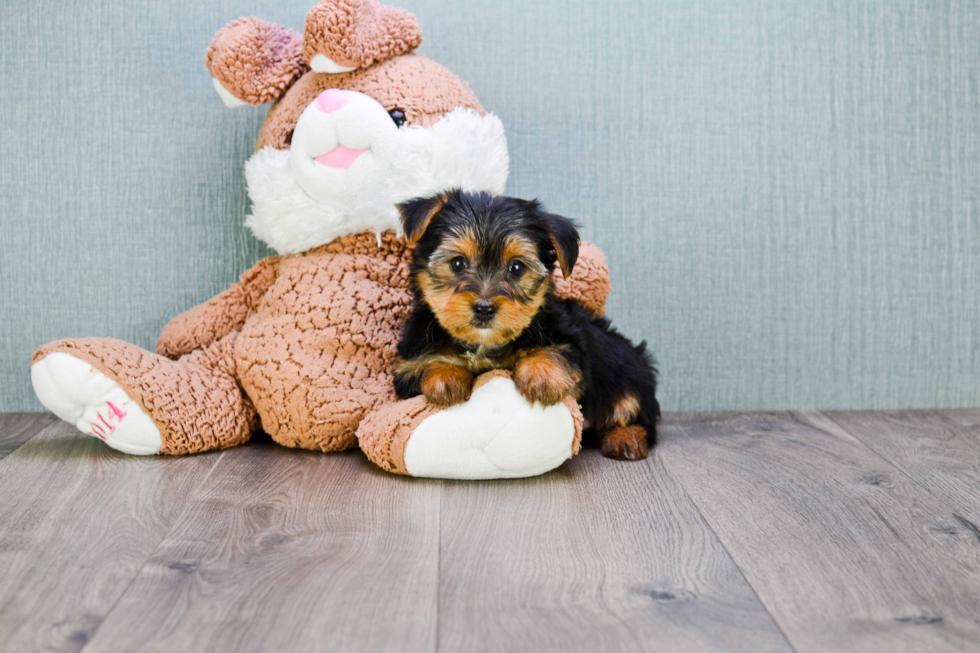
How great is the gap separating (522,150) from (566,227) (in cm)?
96

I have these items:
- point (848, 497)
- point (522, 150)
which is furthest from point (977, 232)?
point (522, 150)

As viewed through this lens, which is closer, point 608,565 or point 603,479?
point 608,565

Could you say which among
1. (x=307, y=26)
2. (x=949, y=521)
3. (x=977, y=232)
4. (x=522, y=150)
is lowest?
(x=949, y=521)

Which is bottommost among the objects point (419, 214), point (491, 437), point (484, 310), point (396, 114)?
point (491, 437)

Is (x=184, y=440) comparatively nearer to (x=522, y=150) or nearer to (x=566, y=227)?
(x=566, y=227)

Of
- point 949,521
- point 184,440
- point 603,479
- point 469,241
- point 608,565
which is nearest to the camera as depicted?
point 608,565

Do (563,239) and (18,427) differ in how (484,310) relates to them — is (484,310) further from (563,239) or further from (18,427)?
(18,427)

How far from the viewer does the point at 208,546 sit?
1.75 m

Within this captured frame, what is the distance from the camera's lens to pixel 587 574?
163 cm

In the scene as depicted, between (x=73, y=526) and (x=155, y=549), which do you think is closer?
(x=155, y=549)

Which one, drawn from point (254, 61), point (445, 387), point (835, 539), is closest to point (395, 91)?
point (254, 61)

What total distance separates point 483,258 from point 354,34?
2.92 feet

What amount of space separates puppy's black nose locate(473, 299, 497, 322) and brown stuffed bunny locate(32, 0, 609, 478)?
0.23 metres

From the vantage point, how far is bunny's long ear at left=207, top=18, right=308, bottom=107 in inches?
100
